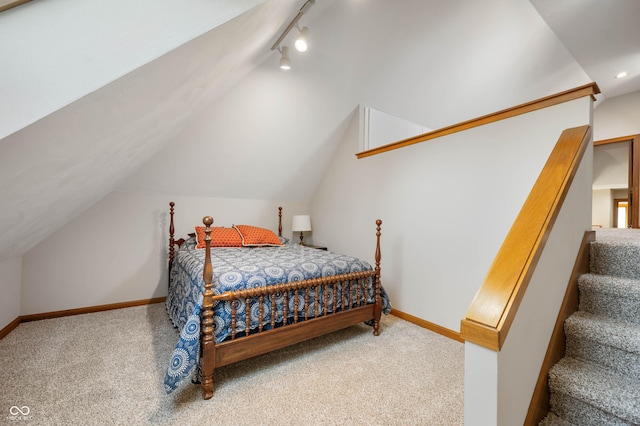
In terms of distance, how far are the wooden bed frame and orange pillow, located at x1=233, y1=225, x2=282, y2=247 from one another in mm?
1431

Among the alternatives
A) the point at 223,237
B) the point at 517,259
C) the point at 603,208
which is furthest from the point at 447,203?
the point at 603,208

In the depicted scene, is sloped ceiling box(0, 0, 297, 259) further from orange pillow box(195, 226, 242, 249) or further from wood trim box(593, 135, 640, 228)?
wood trim box(593, 135, 640, 228)

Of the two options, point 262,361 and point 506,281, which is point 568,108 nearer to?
point 506,281

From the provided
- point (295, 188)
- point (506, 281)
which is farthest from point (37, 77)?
point (295, 188)

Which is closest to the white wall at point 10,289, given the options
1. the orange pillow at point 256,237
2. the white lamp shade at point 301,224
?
the orange pillow at point 256,237

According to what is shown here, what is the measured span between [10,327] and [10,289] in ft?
1.11

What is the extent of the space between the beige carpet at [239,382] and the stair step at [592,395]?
594 millimetres

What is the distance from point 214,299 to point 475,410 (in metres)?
1.43

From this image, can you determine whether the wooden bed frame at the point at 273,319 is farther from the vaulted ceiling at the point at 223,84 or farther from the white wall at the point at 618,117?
the white wall at the point at 618,117

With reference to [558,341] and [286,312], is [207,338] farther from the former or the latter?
[558,341]

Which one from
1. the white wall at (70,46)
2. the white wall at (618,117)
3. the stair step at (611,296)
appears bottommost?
the stair step at (611,296)

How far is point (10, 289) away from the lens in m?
2.53

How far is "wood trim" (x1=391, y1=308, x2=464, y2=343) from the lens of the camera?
8.00ft

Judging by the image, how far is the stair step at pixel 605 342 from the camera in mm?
1104
